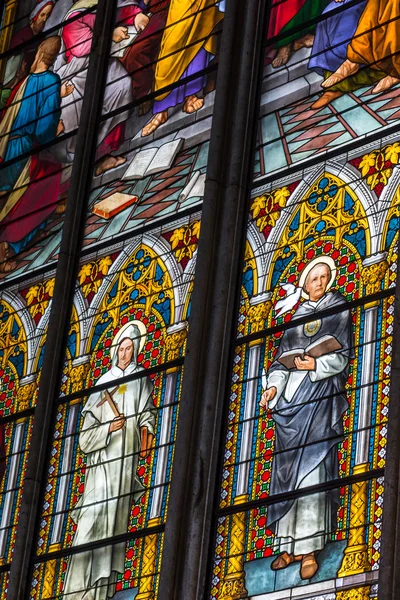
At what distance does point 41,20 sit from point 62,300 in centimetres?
291

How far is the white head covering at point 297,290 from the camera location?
10.0 metres

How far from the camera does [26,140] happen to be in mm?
12898

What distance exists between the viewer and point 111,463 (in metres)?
10.5

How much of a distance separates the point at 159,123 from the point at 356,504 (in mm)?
3521

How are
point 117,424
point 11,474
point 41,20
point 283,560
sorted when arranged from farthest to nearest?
1. point 41,20
2. point 11,474
3. point 117,424
4. point 283,560

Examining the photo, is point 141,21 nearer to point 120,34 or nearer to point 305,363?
point 120,34

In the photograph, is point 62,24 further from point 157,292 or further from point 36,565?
point 36,565

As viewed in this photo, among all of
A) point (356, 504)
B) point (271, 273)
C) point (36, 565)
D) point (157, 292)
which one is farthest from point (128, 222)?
point (356, 504)

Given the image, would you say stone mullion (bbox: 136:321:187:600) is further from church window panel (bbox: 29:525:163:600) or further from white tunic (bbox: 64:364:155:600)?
white tunic (bbox: 64:364:155:600)

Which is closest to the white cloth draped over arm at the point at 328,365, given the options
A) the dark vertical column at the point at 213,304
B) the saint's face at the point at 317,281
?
the saint's face at the point at 317,281

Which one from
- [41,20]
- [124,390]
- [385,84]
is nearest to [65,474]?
[124,390]

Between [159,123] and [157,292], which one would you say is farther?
[159,123]

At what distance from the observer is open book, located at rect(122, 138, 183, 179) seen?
11.5m

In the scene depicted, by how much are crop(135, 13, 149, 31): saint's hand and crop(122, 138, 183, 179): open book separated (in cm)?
112
